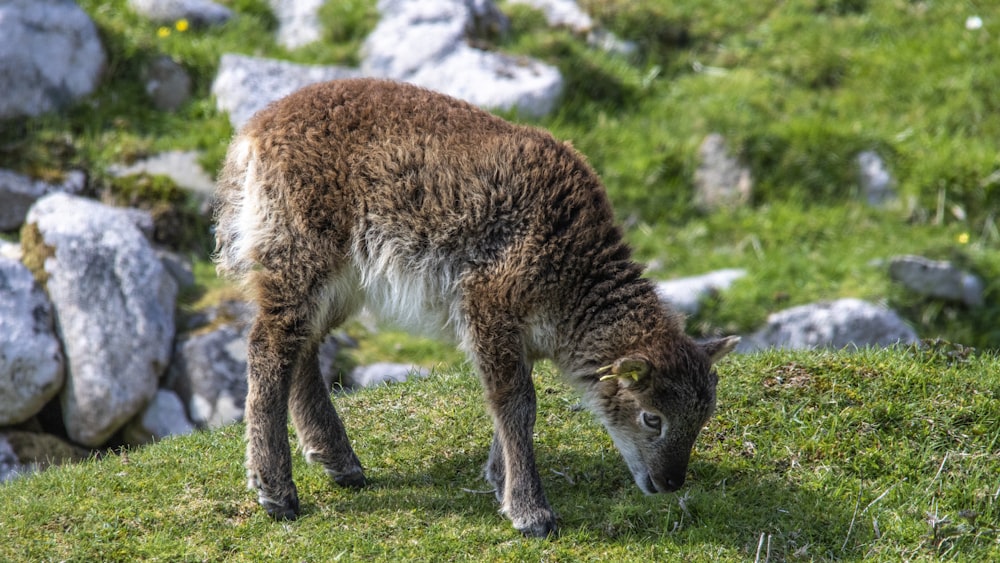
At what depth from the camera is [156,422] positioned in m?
11.5

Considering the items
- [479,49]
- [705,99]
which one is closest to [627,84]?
[705,99]

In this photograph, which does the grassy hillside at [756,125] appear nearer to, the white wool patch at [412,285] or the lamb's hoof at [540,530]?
the white wool patch at [412,285]

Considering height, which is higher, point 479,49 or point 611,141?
point 479,49

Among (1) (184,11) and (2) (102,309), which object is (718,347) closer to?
(2) (102,309)

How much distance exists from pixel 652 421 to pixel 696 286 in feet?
21.0

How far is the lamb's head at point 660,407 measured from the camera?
7.34 meters

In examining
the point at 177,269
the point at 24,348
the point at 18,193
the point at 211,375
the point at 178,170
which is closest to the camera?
the point at 24,348

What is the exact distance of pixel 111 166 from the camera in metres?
13.5

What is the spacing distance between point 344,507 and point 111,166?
758cm

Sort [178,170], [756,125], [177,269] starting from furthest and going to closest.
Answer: [756,125] → [178,170] → [177,269]

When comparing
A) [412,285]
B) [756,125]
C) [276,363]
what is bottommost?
[756,125]

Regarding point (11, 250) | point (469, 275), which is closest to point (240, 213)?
point (469, 275)

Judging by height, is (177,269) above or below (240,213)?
below

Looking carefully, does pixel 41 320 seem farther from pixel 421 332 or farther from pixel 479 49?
pixel 479 49
